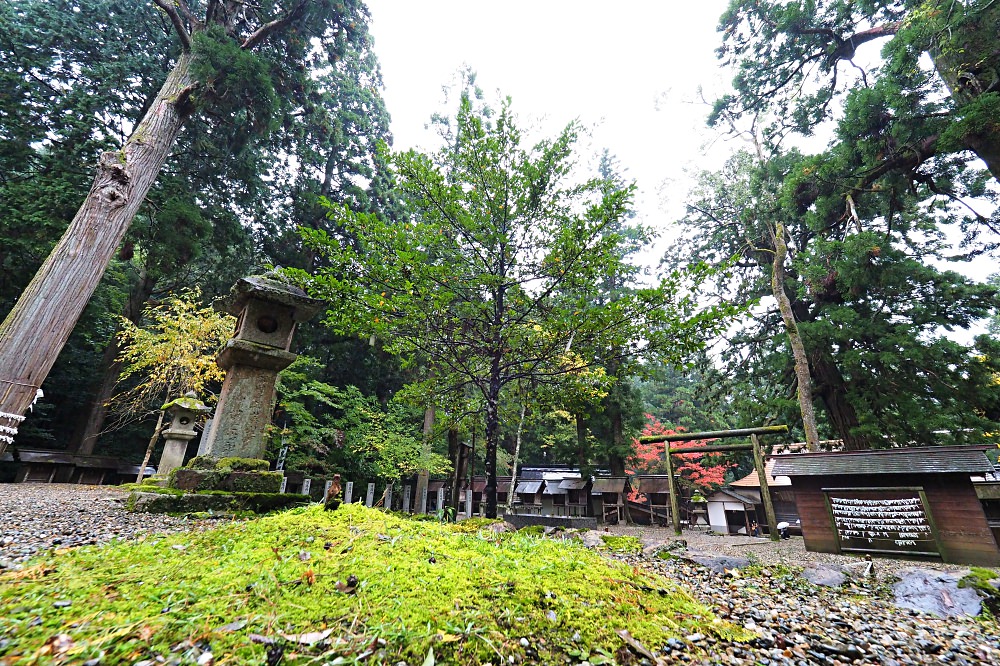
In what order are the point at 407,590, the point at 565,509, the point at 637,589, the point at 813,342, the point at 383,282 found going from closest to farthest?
the point at 407,590, the point at 637,589, the point at 383,282, the point at 813,342, the point at 565,509

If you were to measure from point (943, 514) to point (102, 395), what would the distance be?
24755 mm

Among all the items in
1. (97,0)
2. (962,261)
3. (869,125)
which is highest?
(97,0)

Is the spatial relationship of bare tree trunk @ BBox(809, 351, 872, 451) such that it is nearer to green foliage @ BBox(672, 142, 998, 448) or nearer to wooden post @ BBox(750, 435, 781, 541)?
green foliage @ BBox(672, 142, 998, 448)

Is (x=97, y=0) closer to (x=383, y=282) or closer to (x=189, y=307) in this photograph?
(x=189, y=307)

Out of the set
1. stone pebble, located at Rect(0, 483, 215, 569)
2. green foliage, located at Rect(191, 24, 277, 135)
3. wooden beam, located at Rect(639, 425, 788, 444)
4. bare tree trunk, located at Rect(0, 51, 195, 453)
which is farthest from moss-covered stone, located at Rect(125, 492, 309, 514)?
green foliage, located at Rect(191, 24, 277, 135)

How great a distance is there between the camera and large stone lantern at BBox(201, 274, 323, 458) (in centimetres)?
559

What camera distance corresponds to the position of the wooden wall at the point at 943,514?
705cm

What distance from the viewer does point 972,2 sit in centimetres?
783

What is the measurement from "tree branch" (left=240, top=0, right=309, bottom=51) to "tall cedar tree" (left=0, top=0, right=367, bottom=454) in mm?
27

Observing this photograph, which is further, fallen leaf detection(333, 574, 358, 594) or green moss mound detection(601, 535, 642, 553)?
green moss mound detection(601, 535, 642, 553)

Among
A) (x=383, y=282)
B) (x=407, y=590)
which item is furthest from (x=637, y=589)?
(x=383, y=282)

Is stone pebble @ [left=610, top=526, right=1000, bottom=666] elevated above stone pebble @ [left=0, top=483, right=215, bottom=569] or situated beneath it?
situated beneath

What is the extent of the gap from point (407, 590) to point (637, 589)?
1.53m

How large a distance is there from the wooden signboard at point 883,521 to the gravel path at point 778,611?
9.39 ft
